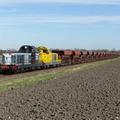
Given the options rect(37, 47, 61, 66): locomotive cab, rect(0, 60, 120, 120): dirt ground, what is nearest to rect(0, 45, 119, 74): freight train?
rect(37, 47, 61, 66): locomotive cab

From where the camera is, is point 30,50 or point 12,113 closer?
point 12,113

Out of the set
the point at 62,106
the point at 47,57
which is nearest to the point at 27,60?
the point at 47,57

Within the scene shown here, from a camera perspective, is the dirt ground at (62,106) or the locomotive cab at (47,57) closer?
the dirt ground at (62,106)

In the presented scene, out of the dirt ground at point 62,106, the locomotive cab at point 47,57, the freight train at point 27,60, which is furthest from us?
the locomotive cab at point 47,57

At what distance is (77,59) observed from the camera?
45.1 m

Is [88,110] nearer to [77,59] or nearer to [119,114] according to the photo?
[119,114]

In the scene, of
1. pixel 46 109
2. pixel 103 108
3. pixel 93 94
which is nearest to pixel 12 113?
pixel 46 109

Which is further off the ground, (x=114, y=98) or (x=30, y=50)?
(x=30, y=50)

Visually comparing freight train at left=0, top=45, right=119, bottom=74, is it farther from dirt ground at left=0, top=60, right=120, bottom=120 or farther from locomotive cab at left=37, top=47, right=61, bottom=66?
dirt ground at left=0, top=60, right=120, bottom=120

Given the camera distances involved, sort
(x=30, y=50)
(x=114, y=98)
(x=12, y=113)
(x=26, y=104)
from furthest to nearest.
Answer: (x=30, y=50), (x=114, y=98), (x=26, y=104), (x=12, y=113)

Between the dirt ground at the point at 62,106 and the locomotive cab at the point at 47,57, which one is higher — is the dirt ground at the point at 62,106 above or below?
below

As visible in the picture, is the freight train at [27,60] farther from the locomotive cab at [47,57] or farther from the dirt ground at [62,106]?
the dirt ground at [62,106]

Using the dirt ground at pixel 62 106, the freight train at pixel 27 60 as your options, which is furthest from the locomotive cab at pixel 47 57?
the dirt ground at pixel 62 106

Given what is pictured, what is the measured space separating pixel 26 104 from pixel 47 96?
5.52 ft
